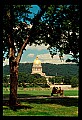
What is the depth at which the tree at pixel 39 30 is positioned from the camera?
1223 centimetres

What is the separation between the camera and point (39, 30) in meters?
13.8

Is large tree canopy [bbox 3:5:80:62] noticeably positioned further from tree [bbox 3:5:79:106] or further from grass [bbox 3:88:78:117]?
grass [bbox 3:88:78:117]

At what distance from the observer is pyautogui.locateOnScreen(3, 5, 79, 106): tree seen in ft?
40.1

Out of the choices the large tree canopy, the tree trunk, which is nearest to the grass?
the tree trunk

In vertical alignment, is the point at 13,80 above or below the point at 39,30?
below

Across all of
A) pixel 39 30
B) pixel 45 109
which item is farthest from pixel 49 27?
pixel 45 109

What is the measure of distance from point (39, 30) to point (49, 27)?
633mm

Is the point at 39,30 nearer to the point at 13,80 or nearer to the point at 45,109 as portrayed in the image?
the point at 13,80

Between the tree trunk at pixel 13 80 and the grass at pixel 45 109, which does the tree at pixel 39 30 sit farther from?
the grass at pixel 45 109

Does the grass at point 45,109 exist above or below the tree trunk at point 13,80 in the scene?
below

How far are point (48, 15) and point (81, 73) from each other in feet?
32.8

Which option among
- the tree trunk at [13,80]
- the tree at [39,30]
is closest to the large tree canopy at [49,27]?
the tree at [39,30]

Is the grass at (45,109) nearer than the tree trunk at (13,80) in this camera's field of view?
Yes

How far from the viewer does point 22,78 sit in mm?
57562
